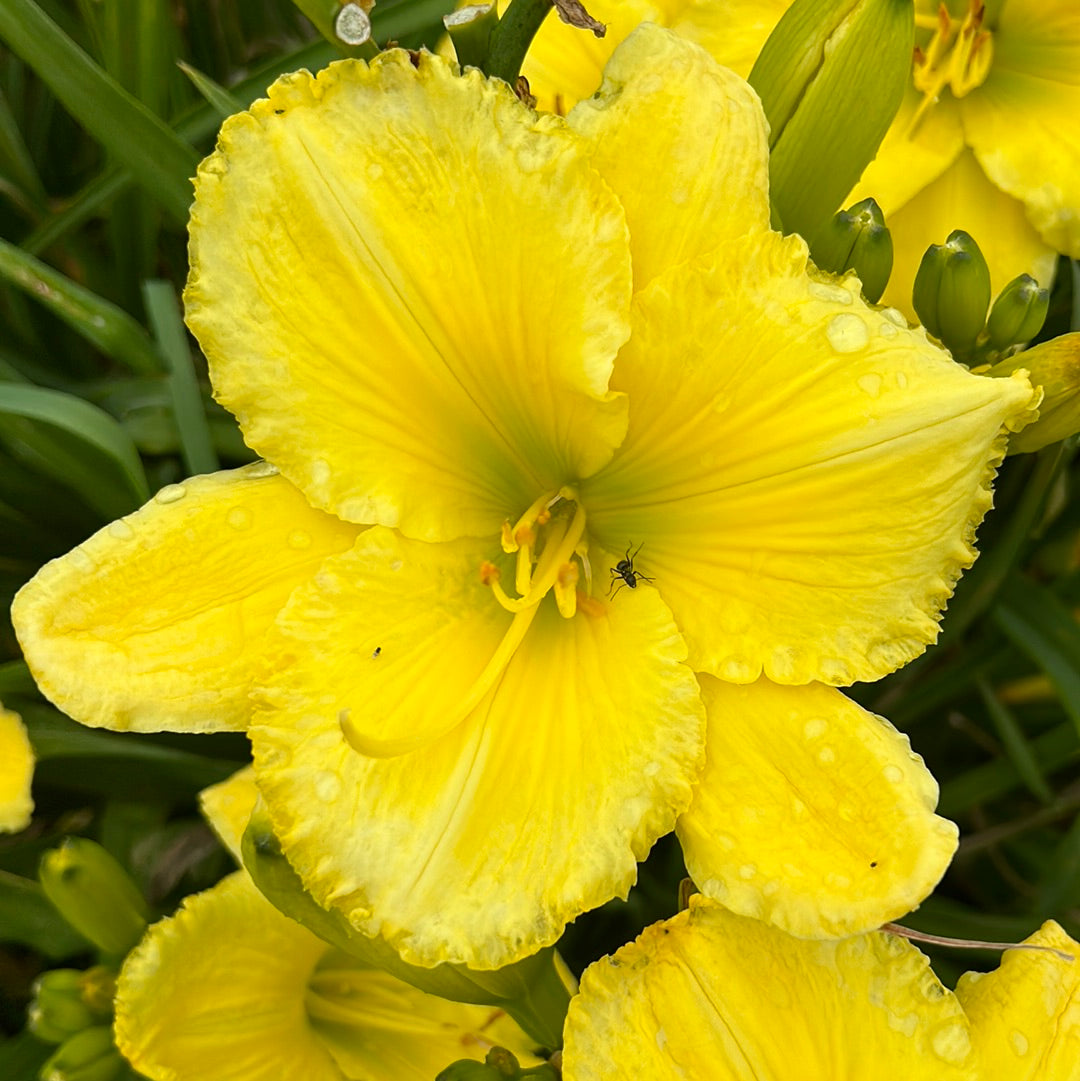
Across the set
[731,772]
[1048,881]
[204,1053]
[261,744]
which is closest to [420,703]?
[261,744]

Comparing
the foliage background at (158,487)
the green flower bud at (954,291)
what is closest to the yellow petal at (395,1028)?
the foliage background at (158,487)

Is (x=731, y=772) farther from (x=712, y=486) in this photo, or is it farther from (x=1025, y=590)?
(x=1025, y=590)

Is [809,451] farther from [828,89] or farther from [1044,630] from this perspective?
[1044,630]

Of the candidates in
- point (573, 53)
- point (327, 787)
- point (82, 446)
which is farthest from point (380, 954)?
point (573, 53)

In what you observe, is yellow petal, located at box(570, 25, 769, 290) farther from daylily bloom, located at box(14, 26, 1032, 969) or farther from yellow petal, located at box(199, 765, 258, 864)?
yellow petal, located at box(199, 765, 258, 864)

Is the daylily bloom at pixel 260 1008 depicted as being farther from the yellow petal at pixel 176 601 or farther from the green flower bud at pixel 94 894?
the yellow petal at pixel 176 601

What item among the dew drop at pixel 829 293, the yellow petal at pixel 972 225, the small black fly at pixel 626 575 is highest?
the dew drop at pixel 829 293
